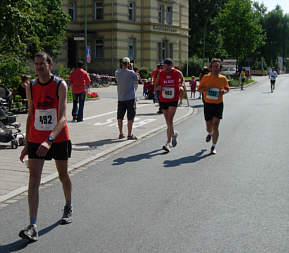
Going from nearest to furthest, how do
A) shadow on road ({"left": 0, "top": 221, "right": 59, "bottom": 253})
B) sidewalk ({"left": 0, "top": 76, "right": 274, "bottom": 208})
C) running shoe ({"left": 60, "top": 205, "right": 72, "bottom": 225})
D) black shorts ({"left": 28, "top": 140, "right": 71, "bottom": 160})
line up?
shadow on road ({"left": 0, "top": 221, "right": 59, "bottom": 253}), black shorts ({"left": 28, "top": 140, "right": 71, "bottom": 160}), running shoe ({"left": 60, "top": 205, "right": 72, "bottom": 225}), sidewalk ({"left": 0, "top": 76, "right": 274, "bottom": 208})

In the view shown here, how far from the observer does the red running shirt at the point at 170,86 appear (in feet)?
34.6

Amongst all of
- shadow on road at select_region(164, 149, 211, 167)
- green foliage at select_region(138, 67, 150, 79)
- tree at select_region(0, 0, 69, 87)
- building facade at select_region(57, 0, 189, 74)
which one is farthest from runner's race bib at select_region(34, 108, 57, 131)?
building facade at select_region(57, 0, 189, 74)

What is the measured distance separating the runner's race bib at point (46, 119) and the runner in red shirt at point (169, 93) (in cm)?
574

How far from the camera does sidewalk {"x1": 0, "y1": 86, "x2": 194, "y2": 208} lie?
741 centimetres

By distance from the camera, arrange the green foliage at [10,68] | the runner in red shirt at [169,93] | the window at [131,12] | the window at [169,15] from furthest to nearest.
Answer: the window at [169,15], the window at [131,12], the green foliage at [10,68], the runner in red shirt at [169,93]

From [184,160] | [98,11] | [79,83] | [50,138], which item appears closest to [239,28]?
[98,11]

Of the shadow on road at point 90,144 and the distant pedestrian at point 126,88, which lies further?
the distant pedestrian at point 126,88

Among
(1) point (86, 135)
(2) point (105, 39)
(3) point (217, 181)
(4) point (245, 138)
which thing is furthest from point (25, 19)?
(2) point (105, 39)

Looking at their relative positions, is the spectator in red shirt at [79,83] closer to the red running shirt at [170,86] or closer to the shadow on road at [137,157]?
the red running shirt at [170,86]

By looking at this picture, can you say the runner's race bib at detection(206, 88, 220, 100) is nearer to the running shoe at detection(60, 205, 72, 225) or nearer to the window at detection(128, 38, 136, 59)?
the running shoe at detection(60, 205, 72, 225)

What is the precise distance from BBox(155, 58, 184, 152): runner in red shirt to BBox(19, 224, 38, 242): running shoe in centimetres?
588

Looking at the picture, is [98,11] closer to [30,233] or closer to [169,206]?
[169,206]

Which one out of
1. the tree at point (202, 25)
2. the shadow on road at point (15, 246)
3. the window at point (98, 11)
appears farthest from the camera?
the tree at point (202, 25)

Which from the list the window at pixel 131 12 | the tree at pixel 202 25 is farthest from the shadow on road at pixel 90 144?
the tree at pixel 202 25
